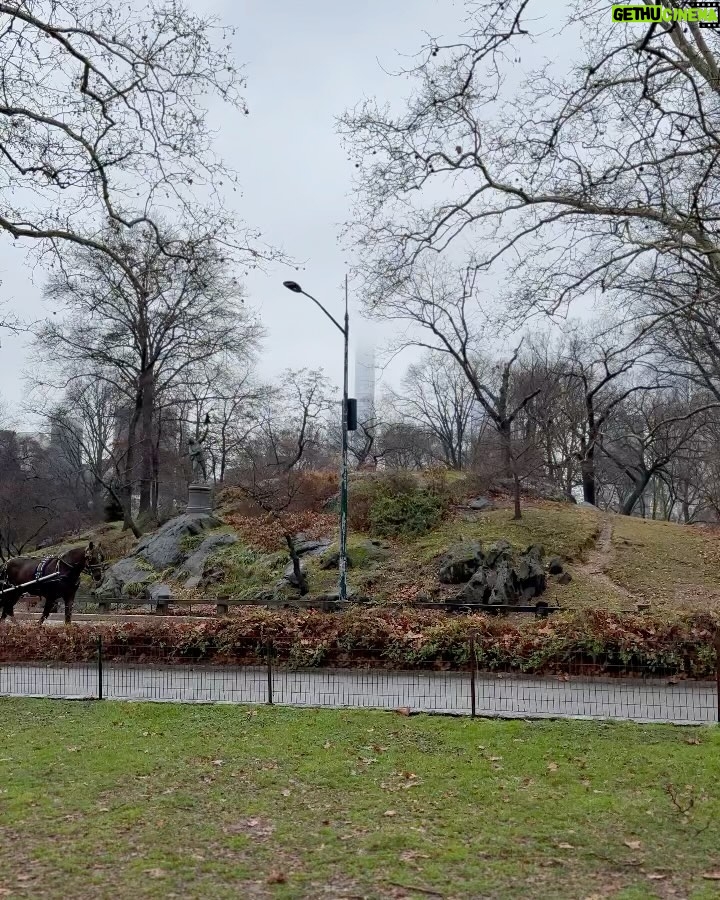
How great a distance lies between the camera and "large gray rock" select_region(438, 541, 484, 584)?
74.5 ft

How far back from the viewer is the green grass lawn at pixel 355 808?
506 centimetres

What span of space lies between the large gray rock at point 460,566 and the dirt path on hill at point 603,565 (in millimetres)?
3039

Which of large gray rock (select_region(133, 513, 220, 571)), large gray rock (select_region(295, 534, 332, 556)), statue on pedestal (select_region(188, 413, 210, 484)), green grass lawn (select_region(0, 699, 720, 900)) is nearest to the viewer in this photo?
green grass lawn (select_region(0, 699, 720, 900))

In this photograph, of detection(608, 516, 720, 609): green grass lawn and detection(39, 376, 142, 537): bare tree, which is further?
detection(39, 376, 142, 537): bare tree

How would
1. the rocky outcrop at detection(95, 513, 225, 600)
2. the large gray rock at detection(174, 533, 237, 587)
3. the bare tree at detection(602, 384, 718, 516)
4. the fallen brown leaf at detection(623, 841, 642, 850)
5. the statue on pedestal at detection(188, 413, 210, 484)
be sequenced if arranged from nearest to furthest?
the fallen brown leaf at detection(623, 841, 642, 850) → the large gray rock at detection(174, 533, 237, 587) → the rocky outcrop at detection(95, 513, 225, 600) → the statue on pedestal at detection(188, 413, 210, 484) → the bare tree at detection(602, 384, 718, 516)

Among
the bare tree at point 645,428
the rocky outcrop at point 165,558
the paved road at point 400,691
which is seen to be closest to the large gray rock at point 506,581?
the paved road at point 400,691

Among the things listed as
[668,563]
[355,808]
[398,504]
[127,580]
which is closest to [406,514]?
[398,504]

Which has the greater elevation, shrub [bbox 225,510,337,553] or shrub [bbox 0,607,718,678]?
shrub [bbox 225,510,337,553]

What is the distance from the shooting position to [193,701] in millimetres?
10844

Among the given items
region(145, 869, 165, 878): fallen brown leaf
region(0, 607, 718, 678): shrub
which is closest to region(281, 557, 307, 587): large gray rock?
region(0, 607, 718, 678): shrub

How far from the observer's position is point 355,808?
6.43 meters

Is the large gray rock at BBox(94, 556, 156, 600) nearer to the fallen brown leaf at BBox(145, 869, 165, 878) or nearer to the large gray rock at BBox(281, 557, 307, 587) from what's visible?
the large gray rock at BBox(281, 557, 307, 587)

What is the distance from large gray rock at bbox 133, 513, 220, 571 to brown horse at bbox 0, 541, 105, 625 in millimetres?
10841

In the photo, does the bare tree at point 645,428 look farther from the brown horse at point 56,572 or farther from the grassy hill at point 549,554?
the brown horse at point 56,572
